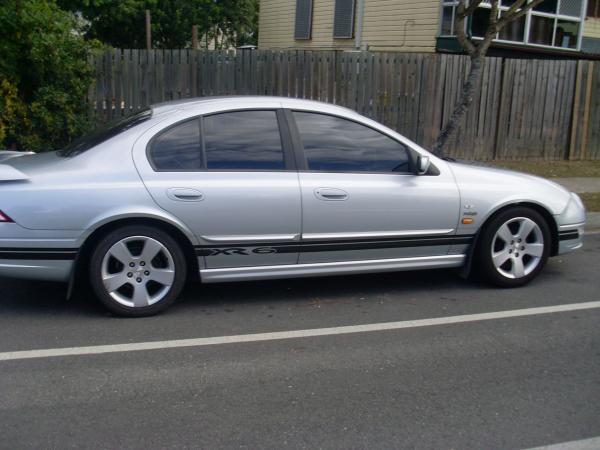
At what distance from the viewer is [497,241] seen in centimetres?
603

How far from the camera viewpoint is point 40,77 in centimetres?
1038

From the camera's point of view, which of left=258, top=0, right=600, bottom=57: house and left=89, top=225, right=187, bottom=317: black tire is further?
left=258, top=0, right=600, bottom=57: house

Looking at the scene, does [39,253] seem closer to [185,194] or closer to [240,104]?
[185,194]

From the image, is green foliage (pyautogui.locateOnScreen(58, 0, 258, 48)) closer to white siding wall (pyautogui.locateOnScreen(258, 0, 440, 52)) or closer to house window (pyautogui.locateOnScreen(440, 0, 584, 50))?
white siding wall (pyautogui.locateOnScreen(258, 0, 440, 52))

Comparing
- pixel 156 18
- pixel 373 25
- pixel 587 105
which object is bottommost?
pixel 587 105

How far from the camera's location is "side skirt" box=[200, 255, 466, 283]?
5351mm

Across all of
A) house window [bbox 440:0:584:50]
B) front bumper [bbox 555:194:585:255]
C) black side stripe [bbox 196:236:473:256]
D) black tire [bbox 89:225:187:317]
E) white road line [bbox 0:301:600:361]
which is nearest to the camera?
white road line [bbox 0:301:600:361]

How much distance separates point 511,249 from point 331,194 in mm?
1766

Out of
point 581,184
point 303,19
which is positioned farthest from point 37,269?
point 303,19

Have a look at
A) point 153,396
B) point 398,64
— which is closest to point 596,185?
point 398,64

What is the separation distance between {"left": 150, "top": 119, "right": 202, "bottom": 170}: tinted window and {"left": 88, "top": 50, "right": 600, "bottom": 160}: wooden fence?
20.1 feet

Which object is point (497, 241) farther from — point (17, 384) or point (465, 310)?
point (17, 384)

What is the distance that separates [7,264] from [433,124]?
369 inches

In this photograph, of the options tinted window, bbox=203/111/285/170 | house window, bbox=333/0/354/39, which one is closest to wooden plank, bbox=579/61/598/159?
house window, bbox=333/0/354/39
